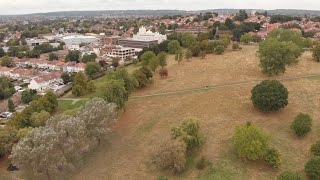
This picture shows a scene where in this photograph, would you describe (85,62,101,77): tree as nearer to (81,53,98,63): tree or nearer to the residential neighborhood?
the residential neighborhood

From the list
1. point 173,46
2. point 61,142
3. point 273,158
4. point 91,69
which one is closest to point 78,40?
point 173,46

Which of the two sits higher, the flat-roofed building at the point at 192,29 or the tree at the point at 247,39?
the flat-roofed building at the point at 192,29

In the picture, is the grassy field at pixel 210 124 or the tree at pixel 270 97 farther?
the tree at pixel 270 97

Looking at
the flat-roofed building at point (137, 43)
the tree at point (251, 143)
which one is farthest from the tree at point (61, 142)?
the flat-roofed building at point (137, 43)

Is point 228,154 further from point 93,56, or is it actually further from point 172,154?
point 93,56

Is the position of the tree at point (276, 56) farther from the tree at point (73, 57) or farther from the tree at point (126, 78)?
the tree at point (73, 57)

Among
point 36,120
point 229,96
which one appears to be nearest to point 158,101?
point 229,96

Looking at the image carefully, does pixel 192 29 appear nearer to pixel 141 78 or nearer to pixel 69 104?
pixel 141 78
